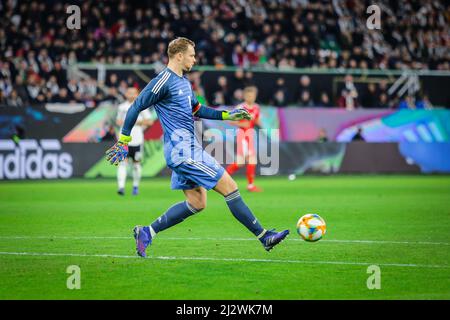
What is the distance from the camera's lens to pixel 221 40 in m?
27.9

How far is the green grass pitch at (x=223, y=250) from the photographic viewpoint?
305 inches

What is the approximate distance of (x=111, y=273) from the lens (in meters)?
8.61

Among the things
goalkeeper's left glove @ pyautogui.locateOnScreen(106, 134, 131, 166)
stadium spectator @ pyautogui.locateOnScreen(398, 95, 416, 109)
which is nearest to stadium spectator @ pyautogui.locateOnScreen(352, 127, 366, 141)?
stadium spectator @ pyautogui.locateOnScreen(398, 95, 416, 109)

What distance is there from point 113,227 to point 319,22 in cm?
1967

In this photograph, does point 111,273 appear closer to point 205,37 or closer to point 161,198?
point 161,198

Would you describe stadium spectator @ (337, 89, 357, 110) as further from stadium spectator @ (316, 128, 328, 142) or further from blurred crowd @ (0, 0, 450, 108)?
stadium spectator @ (316, 128, 328, 142)

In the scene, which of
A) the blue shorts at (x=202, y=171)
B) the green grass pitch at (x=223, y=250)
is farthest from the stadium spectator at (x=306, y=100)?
the blue shorts at (x=202, y=171)

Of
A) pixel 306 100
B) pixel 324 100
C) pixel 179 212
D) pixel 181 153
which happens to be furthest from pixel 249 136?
pixel 181 153

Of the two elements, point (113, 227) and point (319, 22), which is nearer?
point (113, 227)

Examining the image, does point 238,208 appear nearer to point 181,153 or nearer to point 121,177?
point 181,153

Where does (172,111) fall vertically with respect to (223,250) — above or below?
above

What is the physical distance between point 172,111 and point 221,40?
733 inches
